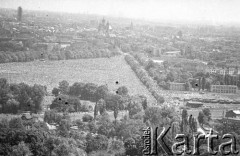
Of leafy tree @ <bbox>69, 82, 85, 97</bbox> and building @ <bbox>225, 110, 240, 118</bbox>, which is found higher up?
building @ <bbox>225, 110, 240, 118</bbox>

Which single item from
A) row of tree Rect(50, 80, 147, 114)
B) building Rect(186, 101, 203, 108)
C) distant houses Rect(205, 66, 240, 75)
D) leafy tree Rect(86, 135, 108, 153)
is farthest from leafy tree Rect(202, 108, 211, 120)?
distant houses Rect(205, 66, 240, 75)

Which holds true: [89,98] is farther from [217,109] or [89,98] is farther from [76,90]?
[217,109]

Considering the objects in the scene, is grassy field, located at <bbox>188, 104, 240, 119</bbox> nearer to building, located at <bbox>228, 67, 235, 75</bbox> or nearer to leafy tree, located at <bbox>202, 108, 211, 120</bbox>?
leafy tree, located at <bbox>202, 108, 211, 120</bbox>

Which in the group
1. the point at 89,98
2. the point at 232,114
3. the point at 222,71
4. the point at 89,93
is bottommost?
the point at 89,98

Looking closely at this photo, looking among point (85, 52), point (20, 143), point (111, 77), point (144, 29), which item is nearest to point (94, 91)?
point (111, 77)

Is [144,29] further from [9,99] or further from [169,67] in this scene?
[9,99]

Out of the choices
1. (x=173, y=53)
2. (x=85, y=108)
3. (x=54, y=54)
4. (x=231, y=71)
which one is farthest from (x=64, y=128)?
(x=173, y=53)
